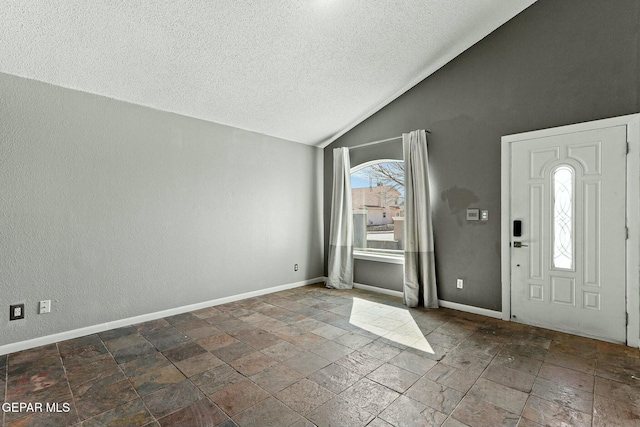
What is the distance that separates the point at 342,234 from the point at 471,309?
2207 millimetres

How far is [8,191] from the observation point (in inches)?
111

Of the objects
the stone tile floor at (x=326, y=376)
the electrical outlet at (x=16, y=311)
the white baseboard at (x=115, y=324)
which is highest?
the electrical outlet at (x=16, y=311)

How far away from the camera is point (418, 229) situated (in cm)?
421

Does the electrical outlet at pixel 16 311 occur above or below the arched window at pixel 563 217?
below

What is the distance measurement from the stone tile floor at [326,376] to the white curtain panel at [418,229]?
570mm

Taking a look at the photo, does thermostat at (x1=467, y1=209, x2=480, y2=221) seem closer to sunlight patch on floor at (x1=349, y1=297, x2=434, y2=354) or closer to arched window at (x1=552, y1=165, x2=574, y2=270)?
arched window at (x1=552, y1=165, x2=574, y2=270)

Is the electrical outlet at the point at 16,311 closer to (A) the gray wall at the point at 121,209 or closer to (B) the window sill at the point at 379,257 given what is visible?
(A) the gray wall at the point at 121,209

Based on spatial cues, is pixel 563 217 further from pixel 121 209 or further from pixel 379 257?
pixel 121 209

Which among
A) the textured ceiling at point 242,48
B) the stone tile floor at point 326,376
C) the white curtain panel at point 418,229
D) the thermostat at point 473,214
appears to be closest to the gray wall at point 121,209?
the textured ceiling at point 242,48

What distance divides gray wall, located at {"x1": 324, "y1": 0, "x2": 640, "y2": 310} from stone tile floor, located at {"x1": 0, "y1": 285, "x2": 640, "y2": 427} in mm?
940

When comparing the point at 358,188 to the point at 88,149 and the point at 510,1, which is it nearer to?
→ the point at 510,1

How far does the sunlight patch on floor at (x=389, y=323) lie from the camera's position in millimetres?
3051

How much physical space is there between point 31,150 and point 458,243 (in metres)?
4.77

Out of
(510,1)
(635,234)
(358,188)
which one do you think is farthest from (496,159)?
(358,188)
